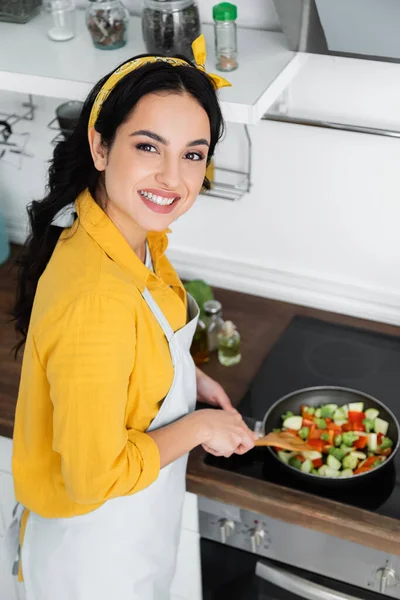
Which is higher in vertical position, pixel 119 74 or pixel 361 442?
pixel 119 74

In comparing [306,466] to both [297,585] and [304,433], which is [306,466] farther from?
[297,585]

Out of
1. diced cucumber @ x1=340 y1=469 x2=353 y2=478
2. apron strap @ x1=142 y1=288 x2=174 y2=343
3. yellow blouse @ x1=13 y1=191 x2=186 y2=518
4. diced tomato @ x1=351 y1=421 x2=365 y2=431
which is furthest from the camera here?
diced tomato @ x1=351 y1=421 x2=365 y2=431

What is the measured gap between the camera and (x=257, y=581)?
1.70 metres

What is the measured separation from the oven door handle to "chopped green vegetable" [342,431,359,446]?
28 cm

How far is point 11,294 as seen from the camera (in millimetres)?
2123

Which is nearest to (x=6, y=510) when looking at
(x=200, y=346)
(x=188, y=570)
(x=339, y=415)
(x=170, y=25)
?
(x=188, y=570)

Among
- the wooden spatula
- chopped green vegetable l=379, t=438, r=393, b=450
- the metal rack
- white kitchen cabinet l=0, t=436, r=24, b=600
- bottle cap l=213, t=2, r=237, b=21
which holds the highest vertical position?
bottle cap l=213, t=2, r=237, b=21

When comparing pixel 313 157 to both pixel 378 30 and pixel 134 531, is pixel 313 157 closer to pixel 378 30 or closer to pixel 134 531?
pixel 378 30

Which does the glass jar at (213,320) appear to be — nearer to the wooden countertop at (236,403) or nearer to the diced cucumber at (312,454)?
the wooden countertop at (236,403)

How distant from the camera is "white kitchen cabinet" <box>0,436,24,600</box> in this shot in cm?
182

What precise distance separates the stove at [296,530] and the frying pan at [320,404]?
0.02 meters

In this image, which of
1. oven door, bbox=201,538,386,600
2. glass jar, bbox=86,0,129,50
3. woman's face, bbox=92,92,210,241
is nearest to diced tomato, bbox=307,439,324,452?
oven door, bbox=201,538,386,600

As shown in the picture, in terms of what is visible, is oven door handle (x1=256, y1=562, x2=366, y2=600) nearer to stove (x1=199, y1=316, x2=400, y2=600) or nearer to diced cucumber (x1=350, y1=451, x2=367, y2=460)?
stove (x1=199, y1=316, x2=400, y2=600)

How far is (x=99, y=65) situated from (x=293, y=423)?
82 centimetres
